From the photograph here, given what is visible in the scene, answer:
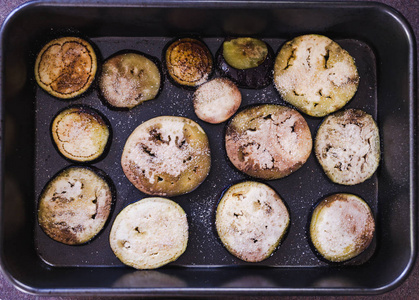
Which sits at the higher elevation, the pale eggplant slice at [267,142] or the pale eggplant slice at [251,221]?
the pale eggplant slice at [267,142]

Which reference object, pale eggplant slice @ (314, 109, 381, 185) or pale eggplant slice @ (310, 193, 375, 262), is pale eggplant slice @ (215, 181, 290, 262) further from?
pale eggplant slice @ (314, 109, 381, 185)

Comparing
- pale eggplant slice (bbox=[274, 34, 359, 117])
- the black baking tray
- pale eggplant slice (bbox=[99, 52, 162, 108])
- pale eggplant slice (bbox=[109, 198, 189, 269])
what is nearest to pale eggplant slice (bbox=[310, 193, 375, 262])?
the black baking tray

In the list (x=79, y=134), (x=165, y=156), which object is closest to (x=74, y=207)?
(x=79, y=134)

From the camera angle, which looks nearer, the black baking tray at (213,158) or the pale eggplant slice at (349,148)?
the black baking tray at (213,158)

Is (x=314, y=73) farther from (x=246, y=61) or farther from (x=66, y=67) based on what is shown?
(x=66, y=67)

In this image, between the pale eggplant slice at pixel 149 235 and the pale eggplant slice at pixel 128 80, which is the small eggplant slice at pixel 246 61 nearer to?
the pale eggplant slice at pixel 128 80

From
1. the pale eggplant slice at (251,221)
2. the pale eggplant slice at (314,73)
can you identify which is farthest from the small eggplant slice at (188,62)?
the pale eggplant slice at (251,221)

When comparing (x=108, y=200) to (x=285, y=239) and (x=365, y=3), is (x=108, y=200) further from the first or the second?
(x=365, y=3)
